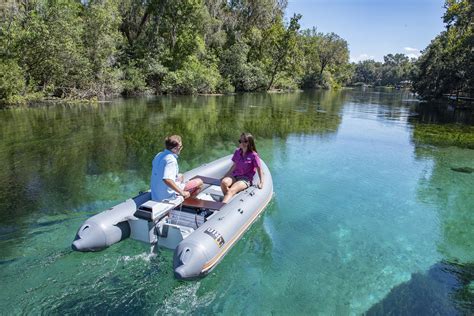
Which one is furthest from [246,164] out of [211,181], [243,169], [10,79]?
[10,79]

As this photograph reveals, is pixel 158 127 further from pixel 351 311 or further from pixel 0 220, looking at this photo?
pixel 351 311

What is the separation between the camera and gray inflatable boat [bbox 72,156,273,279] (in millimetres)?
4113

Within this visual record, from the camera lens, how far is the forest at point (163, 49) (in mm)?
20812

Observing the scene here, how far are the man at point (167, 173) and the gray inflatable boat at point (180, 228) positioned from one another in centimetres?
15

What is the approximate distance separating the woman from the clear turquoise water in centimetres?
76

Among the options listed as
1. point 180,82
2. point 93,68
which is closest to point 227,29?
point 180,82

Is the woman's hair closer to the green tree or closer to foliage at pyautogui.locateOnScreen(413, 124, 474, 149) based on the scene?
foliage at pyautogui.locateOnScreen(413, 124, 474, 149)

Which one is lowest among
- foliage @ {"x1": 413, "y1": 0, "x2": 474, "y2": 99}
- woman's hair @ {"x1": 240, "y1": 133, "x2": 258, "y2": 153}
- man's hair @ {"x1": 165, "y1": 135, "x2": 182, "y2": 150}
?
woman's hair @ {"x1": 240, "y1": 133, "x2": 258, "y2": 153}

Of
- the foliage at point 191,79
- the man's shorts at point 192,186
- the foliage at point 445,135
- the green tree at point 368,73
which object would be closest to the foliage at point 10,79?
the foliage at point 191,79

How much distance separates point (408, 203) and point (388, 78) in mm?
115150

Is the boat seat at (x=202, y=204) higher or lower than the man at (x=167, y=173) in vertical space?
lower

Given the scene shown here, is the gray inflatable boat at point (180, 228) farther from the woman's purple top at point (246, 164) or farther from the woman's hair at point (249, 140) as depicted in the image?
the woman's hair at point (249, 140)

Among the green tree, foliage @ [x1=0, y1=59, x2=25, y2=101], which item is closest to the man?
foliage @ [x1=0, y1=59, x2=25, y2=101]

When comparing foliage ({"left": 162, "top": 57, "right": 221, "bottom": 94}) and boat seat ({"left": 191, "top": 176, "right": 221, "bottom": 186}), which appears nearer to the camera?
boat seat ({"left": 191, "top": 176, "right": 221, "bottom": 186})
